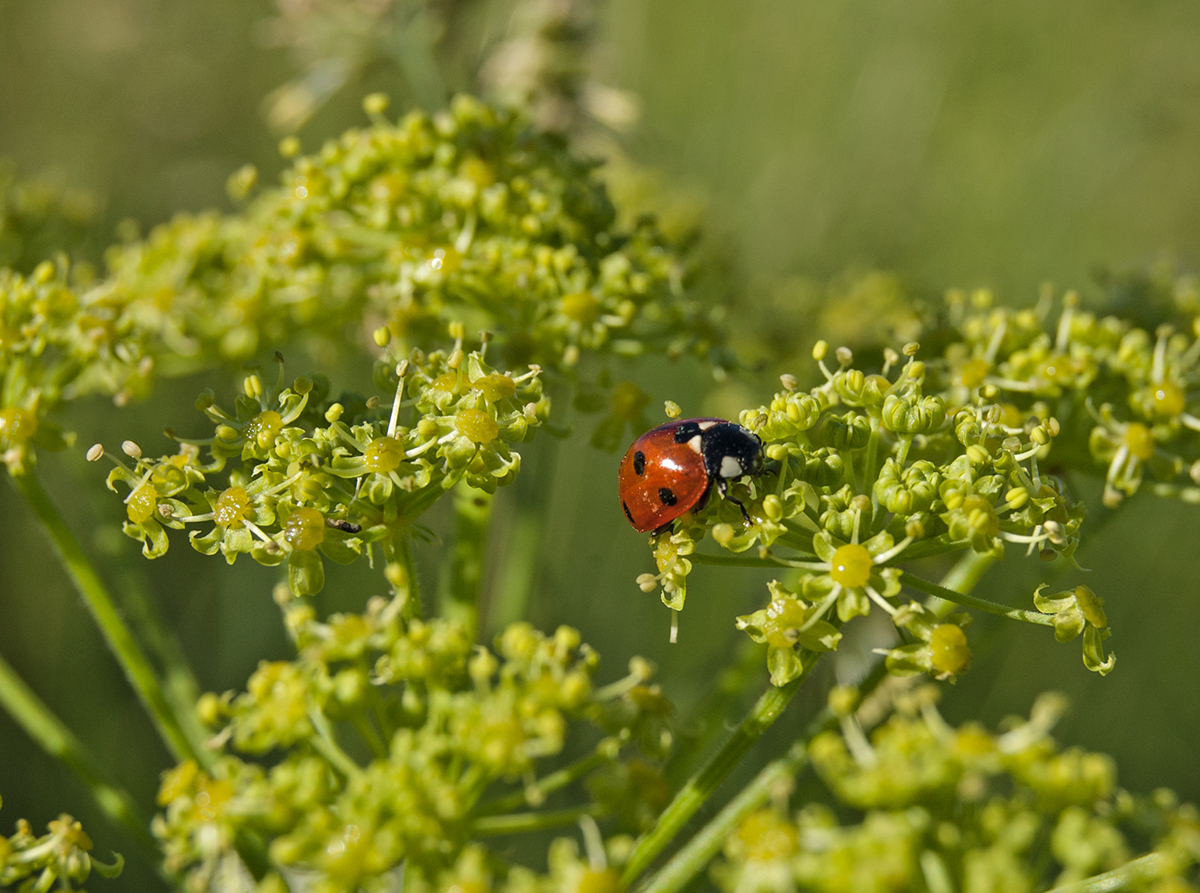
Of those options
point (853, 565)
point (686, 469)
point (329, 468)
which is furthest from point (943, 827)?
point (329, 468)

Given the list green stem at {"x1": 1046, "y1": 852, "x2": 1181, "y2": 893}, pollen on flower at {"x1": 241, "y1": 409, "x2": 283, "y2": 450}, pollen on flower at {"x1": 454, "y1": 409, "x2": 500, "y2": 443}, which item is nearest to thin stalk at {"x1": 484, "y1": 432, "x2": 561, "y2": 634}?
pollen on flower at {"x1": 454, "y1": 409, "x2": 500, "y2": 443}

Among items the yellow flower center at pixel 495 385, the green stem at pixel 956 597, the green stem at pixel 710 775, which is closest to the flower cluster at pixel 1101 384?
the green stem at pixel 956 597

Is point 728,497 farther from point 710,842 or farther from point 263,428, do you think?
point 263,428

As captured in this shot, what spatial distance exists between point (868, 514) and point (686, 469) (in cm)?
49

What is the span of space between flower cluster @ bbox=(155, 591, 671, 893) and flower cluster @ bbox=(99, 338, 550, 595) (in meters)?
0.22

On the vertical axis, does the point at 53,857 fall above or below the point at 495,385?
below

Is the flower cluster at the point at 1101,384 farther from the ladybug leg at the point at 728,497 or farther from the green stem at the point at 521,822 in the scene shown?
the green stem at the point at 521,822

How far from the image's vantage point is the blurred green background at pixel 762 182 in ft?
19.2

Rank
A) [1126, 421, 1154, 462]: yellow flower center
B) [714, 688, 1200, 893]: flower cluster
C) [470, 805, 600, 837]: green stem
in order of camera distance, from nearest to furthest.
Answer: [714, 688, 1200, 893]: flower cluster, [470, 805, 600, 837]: green stem, [1126, 421, 1154, 462]: yellow flower center

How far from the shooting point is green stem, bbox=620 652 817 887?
2598 millimetres

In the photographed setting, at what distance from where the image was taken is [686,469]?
283 cm

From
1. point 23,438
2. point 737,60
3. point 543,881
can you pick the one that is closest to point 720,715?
point 543,881

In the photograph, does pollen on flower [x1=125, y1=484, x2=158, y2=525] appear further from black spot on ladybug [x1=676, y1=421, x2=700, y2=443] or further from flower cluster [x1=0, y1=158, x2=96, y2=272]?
flower cluster [x1=0, y1=158, x2=96, y2=272]

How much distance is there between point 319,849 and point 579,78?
413 cm
